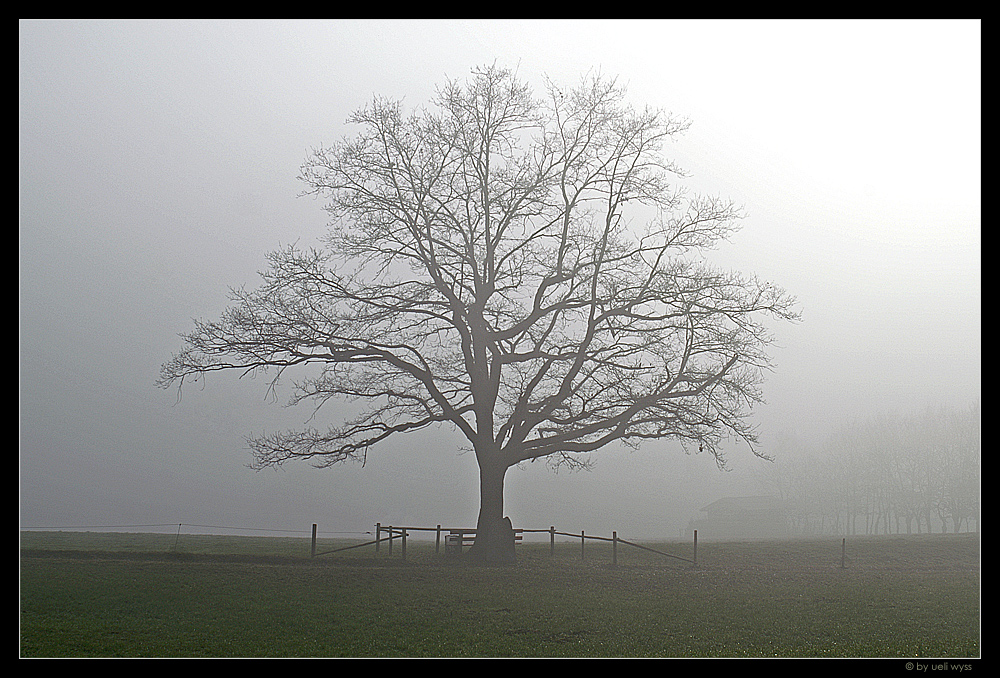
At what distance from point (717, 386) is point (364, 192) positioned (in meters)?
14.5

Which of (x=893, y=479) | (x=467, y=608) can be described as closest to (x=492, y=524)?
(x=467, y=608)

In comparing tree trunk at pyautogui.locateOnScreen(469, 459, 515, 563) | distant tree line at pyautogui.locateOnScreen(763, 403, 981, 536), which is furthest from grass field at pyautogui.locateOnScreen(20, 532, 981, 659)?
distant tree line at pyautogui.locateOnScreen(763, 403, 981, 536)

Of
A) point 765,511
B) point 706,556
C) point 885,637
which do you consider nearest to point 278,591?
point 885,637

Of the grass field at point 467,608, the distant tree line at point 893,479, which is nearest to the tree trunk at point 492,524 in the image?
the grass field at point 467,608

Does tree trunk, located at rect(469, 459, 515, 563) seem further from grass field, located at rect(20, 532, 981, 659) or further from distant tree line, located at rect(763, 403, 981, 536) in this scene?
distant tree line, located at rect(763, 403, 981, 536)

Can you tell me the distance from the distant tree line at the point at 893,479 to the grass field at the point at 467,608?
48.1 metres

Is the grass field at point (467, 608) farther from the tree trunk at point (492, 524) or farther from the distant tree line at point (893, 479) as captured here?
the distant tree line at point (893, 479)

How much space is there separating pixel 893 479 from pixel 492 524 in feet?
209

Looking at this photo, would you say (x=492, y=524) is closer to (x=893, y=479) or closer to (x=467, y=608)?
(x=467, y=608)

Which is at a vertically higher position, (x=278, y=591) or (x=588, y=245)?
(x=588, y=245)

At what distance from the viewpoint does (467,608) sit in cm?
1789

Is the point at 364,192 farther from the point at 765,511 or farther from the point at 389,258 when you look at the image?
the point at 765,511

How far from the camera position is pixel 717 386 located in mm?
26766
